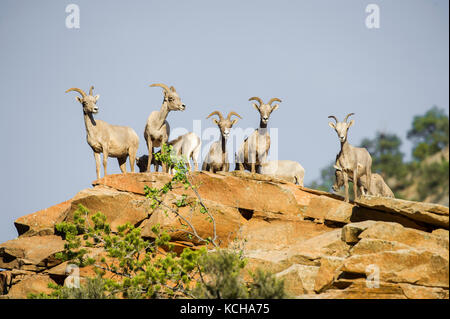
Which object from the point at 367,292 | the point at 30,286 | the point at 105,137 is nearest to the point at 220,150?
the point at 105,137

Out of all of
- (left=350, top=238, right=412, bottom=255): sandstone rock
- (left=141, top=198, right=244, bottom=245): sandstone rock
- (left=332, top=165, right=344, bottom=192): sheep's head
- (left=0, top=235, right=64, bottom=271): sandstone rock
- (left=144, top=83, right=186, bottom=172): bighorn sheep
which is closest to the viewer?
(left=350, top=238, right=412, bottom=255): sandstone rock

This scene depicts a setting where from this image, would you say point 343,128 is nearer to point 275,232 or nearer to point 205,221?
point 275,232

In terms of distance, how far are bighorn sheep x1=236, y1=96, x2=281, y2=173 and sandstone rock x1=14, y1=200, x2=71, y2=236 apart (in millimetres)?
5806

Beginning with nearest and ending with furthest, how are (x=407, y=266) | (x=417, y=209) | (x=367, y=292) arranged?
(x=367, y=292), (x=407, y=266), (x=417, y=209)

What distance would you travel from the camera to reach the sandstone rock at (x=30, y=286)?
54.8 ft

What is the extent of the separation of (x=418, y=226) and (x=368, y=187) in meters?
4.59

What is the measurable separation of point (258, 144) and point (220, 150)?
1277 millimetres

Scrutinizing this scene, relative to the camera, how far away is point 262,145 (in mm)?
20297

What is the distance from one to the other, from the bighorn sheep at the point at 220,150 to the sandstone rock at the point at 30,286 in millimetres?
6466

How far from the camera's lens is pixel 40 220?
1916cm

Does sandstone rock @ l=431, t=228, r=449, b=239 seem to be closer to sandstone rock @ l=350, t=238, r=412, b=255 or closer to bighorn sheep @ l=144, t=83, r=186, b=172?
sandstone rock @ l=350, t=238, r=412, b=255

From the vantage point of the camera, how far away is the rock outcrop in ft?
43.6

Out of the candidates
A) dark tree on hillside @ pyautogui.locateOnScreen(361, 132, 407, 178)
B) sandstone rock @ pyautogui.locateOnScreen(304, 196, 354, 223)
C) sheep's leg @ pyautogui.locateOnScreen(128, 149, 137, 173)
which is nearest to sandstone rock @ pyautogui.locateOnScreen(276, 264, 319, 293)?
sandstone rock @ pyautogui.locateOnScreen(304, 196, 354, 223)

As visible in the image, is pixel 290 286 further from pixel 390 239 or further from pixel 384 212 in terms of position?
pixel 384 212
